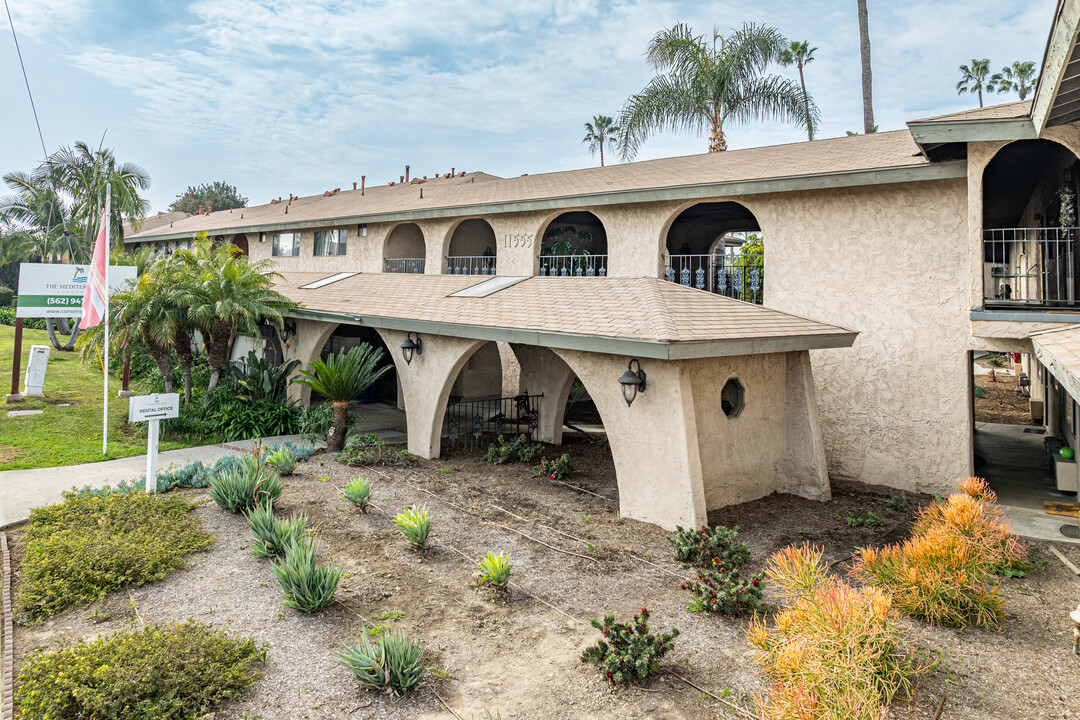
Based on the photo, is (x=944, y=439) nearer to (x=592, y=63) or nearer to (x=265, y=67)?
(x=592, y=63)

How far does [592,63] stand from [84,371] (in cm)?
2559

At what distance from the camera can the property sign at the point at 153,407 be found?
8680mm

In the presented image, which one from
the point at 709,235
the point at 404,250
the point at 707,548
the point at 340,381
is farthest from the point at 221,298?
the point at 709,235

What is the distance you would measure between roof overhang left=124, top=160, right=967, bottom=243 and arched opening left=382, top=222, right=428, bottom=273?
1.13 meters

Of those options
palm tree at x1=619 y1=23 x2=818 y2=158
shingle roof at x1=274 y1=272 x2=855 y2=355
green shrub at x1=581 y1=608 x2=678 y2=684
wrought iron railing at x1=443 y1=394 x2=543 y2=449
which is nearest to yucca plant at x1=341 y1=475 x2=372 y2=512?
shingle roof at x1=274 y1=272 x2=855 y2=355

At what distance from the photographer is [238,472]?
9.28 m

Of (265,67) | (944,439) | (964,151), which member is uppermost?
(265,67)

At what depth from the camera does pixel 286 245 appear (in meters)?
23.1

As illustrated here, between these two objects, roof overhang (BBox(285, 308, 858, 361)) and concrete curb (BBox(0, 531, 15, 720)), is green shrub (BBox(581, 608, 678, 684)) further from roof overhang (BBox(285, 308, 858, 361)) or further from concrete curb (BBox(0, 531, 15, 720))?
concrete curb (BBox(0, 531, 15, 720))

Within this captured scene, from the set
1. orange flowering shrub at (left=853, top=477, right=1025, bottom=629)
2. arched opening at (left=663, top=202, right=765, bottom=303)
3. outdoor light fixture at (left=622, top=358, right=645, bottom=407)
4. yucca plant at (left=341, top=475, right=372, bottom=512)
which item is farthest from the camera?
arched opening at (left=663, top=202, right=765, bottom=303)

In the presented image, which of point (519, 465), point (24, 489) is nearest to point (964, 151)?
point (519, 465)

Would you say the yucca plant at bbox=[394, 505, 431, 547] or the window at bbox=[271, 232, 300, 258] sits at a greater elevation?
the window at bbox=[271, 232, 300, 258]

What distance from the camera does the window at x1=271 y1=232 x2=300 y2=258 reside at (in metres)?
22.5

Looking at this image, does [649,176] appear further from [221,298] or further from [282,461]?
[221,298]
